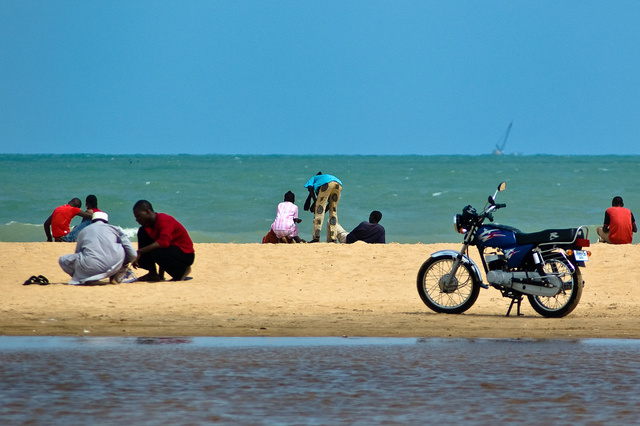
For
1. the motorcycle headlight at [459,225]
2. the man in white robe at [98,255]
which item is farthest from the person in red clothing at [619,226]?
the man in white robe at [98,255]

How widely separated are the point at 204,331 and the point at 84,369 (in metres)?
2.13

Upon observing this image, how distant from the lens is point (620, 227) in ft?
52.2

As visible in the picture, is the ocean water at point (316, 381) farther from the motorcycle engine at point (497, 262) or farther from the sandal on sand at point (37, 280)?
the sandal on sand at point (37, 280)

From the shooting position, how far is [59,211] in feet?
53.8

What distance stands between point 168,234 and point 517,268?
4.31 m

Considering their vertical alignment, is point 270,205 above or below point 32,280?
above

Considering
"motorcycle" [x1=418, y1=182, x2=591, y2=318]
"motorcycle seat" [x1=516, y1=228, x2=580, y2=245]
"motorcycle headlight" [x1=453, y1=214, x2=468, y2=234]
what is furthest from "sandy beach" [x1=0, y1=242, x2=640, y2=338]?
"motorcycle headlight" [x1=453, y1=214, x2=468, y2=234]

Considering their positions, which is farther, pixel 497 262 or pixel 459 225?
pixel 459 225

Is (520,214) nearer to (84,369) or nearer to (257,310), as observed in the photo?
(257,310)

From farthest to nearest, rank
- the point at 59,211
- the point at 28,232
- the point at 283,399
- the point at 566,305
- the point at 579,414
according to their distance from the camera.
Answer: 1. the point at 28,232
2. the point at 59,211
3. the point at 566,305
4. the point at 283,399
5. the point at 579,414

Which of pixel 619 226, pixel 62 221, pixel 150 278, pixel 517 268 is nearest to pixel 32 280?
pixel 150 278

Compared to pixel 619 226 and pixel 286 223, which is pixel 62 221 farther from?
pixel 619 226

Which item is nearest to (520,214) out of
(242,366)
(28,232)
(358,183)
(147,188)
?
(28,232)

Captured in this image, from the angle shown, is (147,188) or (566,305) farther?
(147,188)
